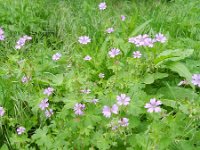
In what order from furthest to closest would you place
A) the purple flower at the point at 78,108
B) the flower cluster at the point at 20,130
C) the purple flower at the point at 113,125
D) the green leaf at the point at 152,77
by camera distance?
1. the green leaf at the point at 152,77
2. the flower cluster at the point at 20,130
3. the purple flower at the point at 78,108
4. the purple flower at the point at 113,125

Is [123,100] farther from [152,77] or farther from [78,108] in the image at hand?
[152,77]

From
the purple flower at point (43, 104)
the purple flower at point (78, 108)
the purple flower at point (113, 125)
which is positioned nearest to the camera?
the purple flower at point (113, 125)

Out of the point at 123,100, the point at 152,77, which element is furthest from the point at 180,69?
the point at 123,100

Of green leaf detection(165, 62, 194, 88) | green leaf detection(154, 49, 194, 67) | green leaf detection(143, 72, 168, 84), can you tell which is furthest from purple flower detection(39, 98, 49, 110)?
green leaf detection(165, 62, 194, 88)

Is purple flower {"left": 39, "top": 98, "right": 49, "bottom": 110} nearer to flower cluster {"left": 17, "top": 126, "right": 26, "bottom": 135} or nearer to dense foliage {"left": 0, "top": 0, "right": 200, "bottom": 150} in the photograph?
dense foliage {"left": 0, "top": 0, "right": 200, "bottom": 150}

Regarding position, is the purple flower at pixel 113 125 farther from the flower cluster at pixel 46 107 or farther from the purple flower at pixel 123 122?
the flower cluster at pixel 46 107

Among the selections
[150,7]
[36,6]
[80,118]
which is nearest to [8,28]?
[36,6]

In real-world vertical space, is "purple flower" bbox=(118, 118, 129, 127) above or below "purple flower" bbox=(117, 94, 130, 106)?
below

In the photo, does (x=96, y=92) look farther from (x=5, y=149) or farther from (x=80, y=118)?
(x=5, y=149)

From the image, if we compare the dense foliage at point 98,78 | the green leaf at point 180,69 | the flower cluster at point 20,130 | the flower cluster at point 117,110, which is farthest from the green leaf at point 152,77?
the flower cluster at point 20,130
